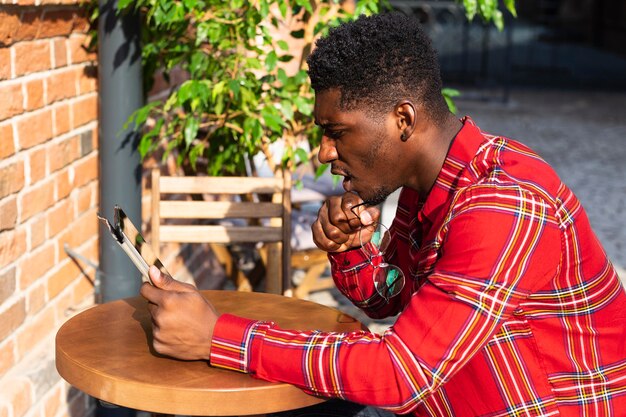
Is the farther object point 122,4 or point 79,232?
point 79,232

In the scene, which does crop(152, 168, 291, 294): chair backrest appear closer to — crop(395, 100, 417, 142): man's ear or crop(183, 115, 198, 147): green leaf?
crop(183, 115, 198, 147): green leaf

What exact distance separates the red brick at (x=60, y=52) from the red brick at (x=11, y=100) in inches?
14.3

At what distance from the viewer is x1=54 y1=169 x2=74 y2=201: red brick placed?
349 centimetres

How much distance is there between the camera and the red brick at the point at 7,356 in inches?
120

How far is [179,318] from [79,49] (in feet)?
6.39

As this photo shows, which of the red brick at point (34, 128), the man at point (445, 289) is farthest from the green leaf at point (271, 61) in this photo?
the man at point (445, 289)

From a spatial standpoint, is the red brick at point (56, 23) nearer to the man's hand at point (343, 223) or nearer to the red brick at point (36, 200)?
the red brick at point (36, 200)

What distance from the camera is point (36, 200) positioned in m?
3.29

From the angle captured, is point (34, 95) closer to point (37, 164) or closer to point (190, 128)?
point (37, 164)

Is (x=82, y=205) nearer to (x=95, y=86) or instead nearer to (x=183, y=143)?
(x=95, y=86)

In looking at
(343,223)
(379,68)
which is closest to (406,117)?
(379,68)

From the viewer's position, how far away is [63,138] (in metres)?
3.53

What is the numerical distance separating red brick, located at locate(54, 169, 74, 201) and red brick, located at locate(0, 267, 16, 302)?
0.46m

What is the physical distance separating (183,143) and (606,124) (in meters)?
9.42
